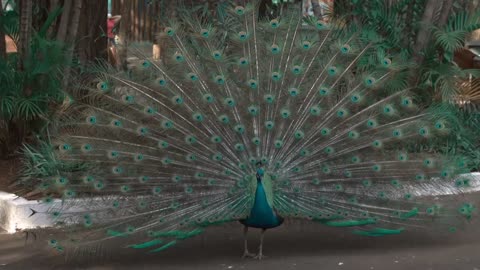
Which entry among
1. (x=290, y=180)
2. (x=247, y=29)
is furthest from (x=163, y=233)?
(x=247, y=29)

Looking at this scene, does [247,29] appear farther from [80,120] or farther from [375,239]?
[375,239]

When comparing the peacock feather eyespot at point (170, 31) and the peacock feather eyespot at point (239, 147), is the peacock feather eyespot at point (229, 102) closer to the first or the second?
the peacock feather eyespot at point (239, 147)

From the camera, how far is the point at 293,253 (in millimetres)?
6098

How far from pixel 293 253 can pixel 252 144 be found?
109 centimetres

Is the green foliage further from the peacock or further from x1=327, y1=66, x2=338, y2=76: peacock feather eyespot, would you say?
x1=327, y1=66, x2=338, y2=76: peacock feather eyespot

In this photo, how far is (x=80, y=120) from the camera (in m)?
5.90

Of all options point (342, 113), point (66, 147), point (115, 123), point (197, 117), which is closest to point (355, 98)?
point (342, 113)

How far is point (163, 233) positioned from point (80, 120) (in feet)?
4.23

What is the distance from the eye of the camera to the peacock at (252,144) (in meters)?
5.59

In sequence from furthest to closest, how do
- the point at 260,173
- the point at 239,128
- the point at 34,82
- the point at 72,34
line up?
the point at 72,34 → the point at 34,82 → the point at 239,128 → the point at 260,173

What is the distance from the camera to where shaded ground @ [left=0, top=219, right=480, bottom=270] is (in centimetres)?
575

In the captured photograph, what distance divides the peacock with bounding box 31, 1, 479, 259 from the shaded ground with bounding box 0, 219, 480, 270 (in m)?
0.24

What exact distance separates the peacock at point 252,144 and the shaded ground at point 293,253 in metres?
0.24

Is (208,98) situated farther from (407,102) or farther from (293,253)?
(407,102)
